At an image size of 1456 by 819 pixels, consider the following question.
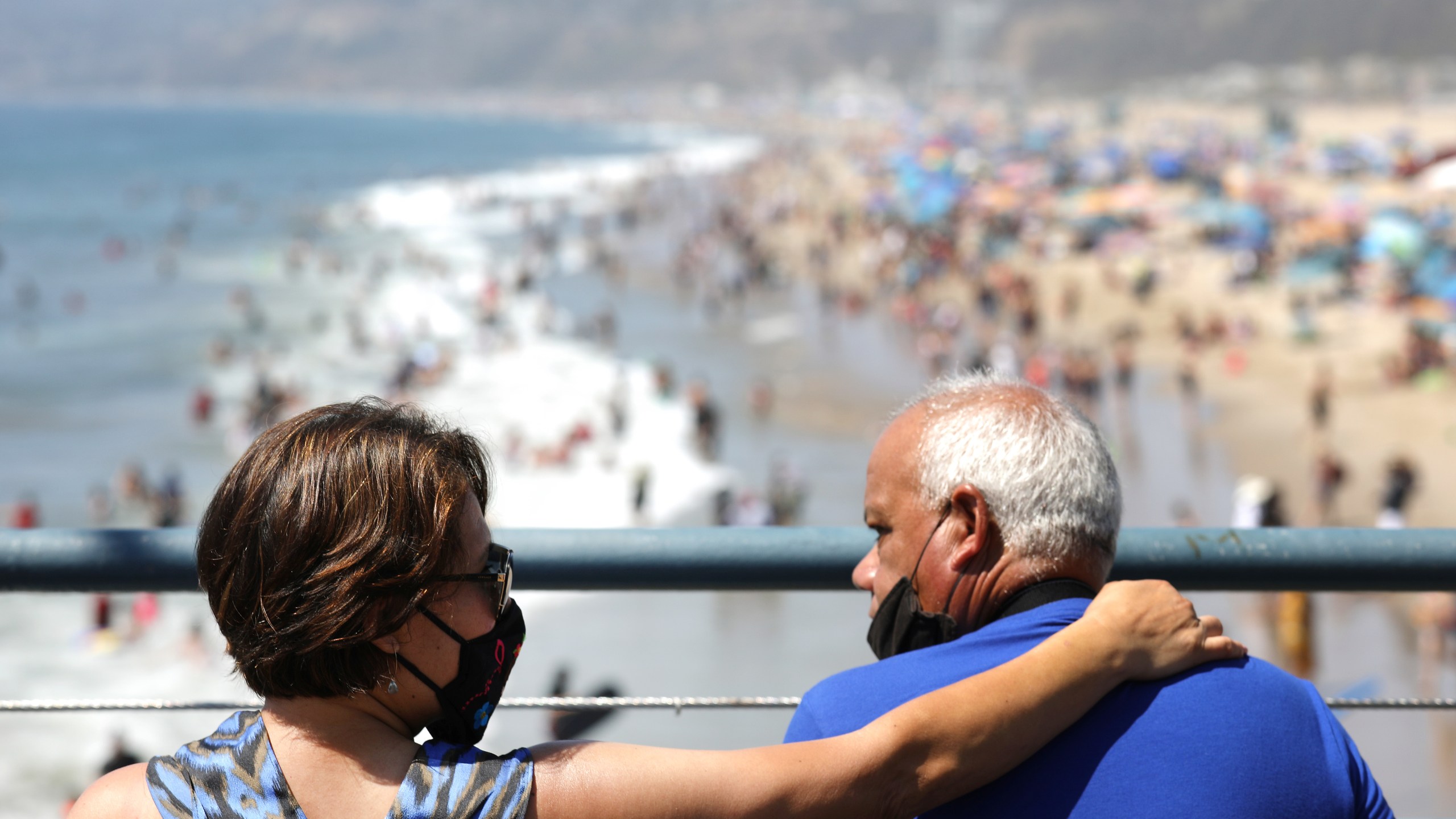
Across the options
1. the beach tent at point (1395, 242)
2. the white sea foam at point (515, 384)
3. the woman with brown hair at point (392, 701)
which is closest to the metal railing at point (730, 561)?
the white sea foam at point (515, 384)

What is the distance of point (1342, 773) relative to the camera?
1.53m

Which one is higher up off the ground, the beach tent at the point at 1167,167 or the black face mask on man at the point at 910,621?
the beach tent at the point at 1167,167

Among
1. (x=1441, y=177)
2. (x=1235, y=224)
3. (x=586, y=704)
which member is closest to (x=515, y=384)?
(x=1235, y=224)

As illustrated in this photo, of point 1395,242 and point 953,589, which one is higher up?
point 1395,242

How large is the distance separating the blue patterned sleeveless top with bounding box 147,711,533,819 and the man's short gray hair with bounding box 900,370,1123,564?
0.72 metres

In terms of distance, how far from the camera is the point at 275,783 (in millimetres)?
1313

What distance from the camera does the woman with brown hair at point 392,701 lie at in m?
1.32

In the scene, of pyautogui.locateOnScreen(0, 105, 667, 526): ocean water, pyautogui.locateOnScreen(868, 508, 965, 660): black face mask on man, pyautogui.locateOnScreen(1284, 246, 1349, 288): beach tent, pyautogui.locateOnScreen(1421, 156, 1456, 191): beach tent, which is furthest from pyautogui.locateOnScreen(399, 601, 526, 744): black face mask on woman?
pyautogui.locateOnScreen(1284, 246, 1349, 288): beach tent

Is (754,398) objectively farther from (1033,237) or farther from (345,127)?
(345,127)

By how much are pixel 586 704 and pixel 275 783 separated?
600 millimetres

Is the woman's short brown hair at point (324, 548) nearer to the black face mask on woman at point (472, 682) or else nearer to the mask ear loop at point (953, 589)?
the black face mask on woman at point (472, 682)

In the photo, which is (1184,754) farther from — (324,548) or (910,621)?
(324,548)

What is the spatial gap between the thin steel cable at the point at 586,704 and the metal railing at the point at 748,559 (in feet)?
0.53

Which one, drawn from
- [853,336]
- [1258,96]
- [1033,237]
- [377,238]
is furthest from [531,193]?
[1258,96]
